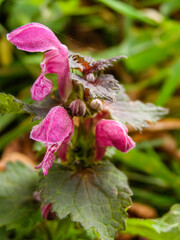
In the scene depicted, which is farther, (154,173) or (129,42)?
(129,42)

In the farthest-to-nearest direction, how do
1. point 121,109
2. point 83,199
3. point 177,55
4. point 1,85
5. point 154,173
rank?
point 177,55
point 1,85
point 154,173
point 121,109
point 83,199

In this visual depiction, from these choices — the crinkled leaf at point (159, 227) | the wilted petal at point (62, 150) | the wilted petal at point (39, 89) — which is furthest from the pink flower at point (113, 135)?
the crinkled leaf at point (159, 227)

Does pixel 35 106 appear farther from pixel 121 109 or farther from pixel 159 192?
pixel 159 192

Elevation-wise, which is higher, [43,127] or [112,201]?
[43,127]

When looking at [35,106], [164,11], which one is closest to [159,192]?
[35,106]

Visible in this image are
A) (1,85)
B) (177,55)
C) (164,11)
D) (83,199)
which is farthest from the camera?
(164,11)

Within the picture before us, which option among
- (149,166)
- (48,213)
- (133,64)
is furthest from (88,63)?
(133,64)

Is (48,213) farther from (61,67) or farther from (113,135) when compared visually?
(61,67)

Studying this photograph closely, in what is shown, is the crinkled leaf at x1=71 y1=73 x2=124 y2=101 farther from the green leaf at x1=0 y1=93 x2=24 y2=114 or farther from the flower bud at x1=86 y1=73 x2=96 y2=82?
the green leaf at x1=0 y1=93 x2=24 y2=114
